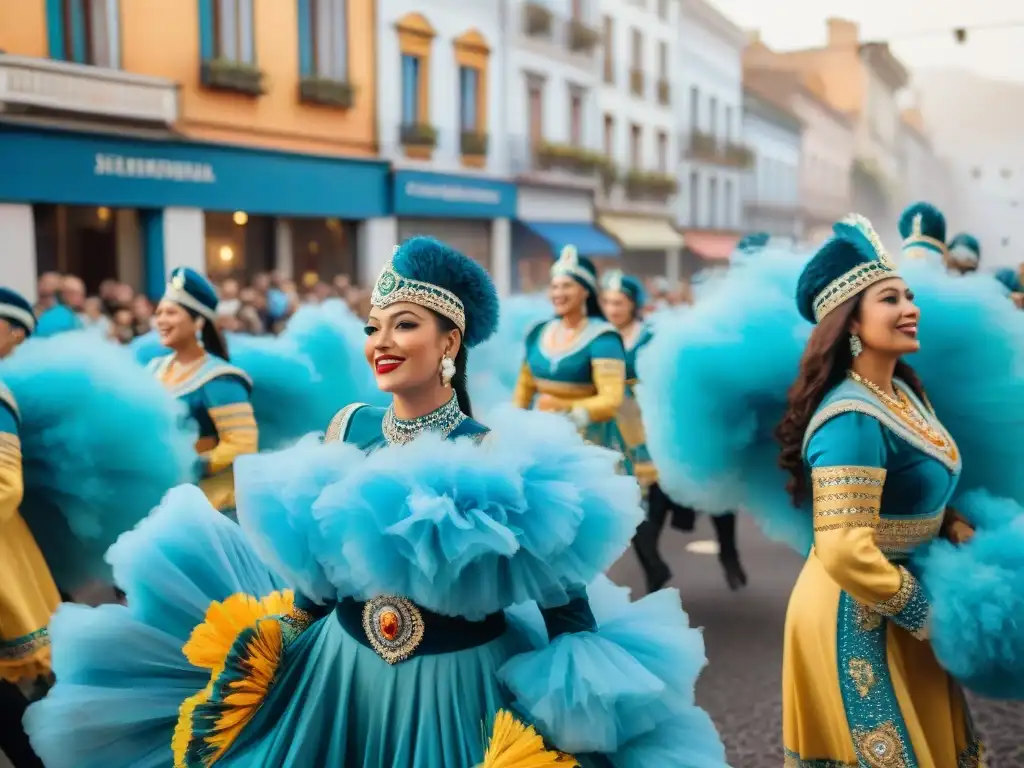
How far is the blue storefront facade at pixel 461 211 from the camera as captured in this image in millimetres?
19547

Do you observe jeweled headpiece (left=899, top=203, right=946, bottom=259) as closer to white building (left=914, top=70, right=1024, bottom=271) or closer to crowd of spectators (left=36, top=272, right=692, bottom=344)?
crowd of spectators (left=36, top=272, right=692, bottom=344)

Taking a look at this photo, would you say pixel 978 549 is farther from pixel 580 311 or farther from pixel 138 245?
pixel 138 245

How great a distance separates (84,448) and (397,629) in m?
2.19

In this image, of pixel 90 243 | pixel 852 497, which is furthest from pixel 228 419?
pixel 90 243

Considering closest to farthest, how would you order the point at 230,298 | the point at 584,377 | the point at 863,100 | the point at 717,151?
1. the point at 584,377
2. the point at 230,298
3. the point at 717,151
4. the point at 863,100

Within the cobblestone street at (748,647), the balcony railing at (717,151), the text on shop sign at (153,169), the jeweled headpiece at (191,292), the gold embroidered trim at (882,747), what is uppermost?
the balcony railing at (717,151)

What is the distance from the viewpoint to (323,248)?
18438mm

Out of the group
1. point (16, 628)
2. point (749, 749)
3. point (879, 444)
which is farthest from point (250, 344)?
point (879, 444)

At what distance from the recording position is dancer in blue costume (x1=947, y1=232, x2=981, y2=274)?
7.79 meters

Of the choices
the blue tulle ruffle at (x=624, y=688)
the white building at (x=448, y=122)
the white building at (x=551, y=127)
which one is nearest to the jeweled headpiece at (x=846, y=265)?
the blue tulle ruffle at (x=624, y=688)

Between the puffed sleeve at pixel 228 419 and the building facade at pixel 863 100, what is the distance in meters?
32.7

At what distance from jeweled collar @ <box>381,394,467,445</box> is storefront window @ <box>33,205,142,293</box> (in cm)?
1195

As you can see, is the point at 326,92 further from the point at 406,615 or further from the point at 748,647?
the point at 406,615

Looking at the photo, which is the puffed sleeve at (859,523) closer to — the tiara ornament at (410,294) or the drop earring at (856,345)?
the drop earring at (856,345)
